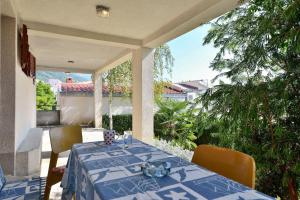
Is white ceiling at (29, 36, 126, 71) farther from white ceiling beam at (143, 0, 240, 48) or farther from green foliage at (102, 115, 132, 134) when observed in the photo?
green foliage at (102, 115, 132, 134)

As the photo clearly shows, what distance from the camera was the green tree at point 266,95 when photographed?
1.45 m

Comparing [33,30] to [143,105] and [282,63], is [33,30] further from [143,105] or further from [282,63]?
[282,63]

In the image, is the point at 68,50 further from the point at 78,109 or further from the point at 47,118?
the point at 47,118

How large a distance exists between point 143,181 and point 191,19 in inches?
84.6

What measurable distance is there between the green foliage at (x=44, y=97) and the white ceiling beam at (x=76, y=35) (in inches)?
259

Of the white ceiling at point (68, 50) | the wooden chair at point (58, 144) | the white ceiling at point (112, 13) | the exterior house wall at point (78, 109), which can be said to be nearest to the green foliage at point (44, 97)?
the exterior house wall at point (78, 109)

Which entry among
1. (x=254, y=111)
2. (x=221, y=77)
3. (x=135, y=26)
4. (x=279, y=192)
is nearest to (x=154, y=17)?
(x=135, y=26)

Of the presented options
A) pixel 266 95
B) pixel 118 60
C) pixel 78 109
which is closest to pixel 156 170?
pixel 266 95

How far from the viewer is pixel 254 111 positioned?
156 centimetres

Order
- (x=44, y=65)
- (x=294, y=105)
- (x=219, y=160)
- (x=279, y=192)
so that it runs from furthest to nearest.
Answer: (x=44, y=65) → (x=279, y=192) → (x=294, y=105) → (x=219, y=160)

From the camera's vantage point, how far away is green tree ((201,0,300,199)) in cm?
145

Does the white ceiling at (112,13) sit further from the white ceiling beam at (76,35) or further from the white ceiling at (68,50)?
the white ceiling at (68,50)

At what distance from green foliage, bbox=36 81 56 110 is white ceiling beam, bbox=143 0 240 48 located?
7238 millimetres

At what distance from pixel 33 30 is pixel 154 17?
1751mm
